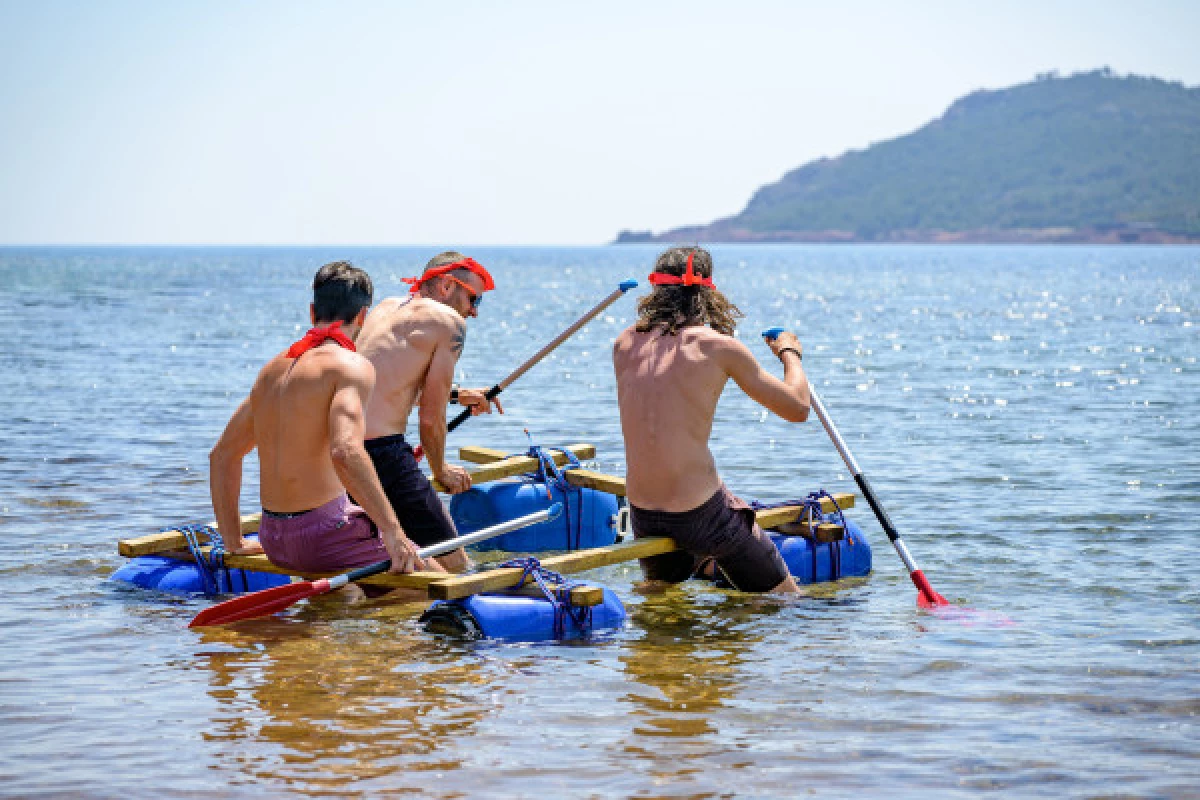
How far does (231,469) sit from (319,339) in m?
1.02

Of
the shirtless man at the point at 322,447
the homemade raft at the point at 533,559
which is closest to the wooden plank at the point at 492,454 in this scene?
the homemade raft at the point at 533,559

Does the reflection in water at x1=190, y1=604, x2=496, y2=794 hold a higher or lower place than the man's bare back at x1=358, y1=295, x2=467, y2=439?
lower

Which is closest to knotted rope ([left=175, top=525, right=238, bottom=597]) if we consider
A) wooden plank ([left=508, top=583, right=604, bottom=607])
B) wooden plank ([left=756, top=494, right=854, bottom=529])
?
wooden plank ([left=508, top=583, right=604, bottom=607])

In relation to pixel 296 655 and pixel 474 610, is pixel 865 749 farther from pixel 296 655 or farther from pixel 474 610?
pixel 296 655

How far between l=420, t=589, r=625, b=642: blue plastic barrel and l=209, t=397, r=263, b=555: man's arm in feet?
4.14

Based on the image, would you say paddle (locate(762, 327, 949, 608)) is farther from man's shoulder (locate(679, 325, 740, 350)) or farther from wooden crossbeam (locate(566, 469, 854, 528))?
man's shoulder (locate(679, 325, 740, 350))

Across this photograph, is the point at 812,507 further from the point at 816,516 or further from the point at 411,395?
the point at 411,395

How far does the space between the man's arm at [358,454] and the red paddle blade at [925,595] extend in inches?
131

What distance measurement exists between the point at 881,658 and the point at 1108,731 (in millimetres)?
1456

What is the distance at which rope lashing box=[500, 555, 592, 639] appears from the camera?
7992 mm

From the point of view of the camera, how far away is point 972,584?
10062 mm

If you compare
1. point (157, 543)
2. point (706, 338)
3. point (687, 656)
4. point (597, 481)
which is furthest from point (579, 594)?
point (157, 543)

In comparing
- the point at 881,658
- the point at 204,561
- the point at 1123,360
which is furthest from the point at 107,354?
the point at 881,658

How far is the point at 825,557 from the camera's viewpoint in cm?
963
